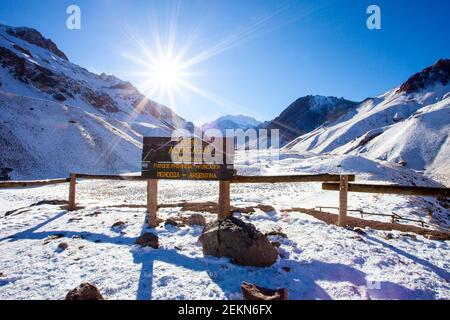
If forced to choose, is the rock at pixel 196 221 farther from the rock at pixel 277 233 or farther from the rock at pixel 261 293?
the rock at pixel 261 293

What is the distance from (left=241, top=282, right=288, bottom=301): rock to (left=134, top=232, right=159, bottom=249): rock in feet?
8.93

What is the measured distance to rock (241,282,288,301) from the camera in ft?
11.4

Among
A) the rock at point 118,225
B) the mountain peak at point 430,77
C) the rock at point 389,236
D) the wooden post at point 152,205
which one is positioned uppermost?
the mountain peak at point 430,77

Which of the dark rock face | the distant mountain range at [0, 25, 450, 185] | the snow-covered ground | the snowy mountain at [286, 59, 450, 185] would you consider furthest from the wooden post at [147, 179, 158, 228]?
the dark rock face

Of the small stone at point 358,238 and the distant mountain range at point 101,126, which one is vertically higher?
the distant mountain range at point 101,126

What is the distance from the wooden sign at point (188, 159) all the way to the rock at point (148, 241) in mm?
1723

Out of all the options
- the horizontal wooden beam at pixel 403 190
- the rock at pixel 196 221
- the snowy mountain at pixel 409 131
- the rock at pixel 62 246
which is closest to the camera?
the horizontal wooden beam at pixel 403 190

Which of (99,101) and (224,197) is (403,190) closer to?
(224,197)

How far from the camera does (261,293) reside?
3668 mm

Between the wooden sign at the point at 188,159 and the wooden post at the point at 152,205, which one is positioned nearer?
the wooden sign at the point at 188,159

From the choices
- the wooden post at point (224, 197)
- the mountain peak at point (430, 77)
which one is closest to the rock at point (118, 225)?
the wooden post at point (224, 197)

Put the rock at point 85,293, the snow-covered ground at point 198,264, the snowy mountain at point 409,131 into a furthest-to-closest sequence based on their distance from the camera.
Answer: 1. the snowy mountain at point 409,131
2. the snow-covered ground at point 198,264
3. the rock at point 85,293

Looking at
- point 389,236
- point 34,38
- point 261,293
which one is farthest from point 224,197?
point 34,38

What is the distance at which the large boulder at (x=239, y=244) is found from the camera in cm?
479
